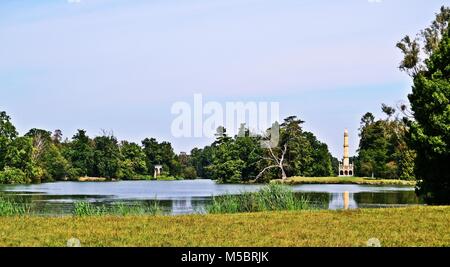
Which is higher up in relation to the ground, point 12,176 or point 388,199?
point 12,176

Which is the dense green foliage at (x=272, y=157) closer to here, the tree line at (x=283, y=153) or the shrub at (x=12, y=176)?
the tree line at (x=283, y=153)

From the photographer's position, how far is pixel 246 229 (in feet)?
45.6

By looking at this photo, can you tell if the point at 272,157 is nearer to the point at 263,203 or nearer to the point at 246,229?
the point at 263,203

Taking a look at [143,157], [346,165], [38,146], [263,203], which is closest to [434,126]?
[263,203]

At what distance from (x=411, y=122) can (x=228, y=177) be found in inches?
2323

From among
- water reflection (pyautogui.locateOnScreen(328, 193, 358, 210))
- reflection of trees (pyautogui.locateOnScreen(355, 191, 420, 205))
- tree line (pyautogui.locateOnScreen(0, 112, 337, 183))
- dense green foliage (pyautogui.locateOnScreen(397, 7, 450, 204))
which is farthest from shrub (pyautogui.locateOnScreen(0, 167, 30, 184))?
dense green foliage (pyautogui.locateOnScreen(397, 7, 450, 204))

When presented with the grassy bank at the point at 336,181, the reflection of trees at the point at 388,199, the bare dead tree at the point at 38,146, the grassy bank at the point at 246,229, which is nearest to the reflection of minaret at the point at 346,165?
the grassy bank at the point at 336,181

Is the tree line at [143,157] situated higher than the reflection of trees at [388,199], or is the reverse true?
the tree line at [143,157]

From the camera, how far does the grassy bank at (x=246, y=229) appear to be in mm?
11961

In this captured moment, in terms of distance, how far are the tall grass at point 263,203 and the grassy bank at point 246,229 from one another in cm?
258

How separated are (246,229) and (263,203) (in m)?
6.15

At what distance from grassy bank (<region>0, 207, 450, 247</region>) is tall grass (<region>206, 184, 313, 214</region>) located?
258cm

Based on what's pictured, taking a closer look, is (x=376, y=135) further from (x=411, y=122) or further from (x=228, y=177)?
(x=411, y=122)
